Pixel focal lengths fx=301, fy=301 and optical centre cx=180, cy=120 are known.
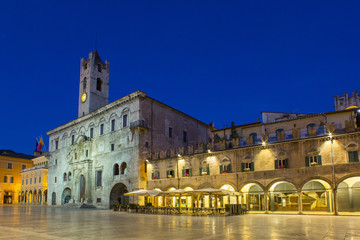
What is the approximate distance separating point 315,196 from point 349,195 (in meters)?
2.84

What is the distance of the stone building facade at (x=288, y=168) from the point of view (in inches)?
1028

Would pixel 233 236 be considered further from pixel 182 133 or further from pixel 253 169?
pixel 182 133

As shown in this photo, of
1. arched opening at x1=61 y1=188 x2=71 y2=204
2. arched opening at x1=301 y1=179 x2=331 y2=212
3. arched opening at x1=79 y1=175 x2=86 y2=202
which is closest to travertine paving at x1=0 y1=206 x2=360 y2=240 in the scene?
arched opening at x1=301 y1=179 x2=331 y2=212

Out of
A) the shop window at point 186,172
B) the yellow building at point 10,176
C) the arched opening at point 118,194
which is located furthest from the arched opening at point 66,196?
the yellow building at point 10,176

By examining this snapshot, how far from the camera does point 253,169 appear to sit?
101 feet

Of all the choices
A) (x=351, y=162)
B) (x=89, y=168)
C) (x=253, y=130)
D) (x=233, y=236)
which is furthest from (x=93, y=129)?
(x=233, y=236)

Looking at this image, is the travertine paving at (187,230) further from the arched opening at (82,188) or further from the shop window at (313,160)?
the arched opening at (82,188)

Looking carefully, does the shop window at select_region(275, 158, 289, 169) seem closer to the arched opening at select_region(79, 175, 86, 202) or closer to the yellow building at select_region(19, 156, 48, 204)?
the arched opening at select_region(79, 175, 86, 202)

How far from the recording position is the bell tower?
183ft

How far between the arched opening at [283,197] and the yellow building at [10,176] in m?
72.4

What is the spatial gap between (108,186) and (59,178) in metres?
19.1

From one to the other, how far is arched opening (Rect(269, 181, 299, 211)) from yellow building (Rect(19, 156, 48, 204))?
5671 cm

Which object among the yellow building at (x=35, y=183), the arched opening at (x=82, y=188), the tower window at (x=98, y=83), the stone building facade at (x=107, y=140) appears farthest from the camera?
the yellow building at (x=35, y=183)

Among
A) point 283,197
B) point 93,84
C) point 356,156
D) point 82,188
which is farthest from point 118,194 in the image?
point 356,156
